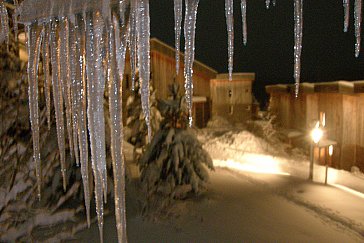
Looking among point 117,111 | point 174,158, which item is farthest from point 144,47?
point 174,158

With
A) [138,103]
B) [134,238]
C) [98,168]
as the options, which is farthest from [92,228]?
[138,103]

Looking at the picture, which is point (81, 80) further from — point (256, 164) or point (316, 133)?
point (256, 164)

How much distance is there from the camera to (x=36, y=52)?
2.41 meters

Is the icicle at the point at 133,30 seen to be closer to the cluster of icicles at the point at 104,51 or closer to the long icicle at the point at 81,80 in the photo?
the cluster of icicles at the point at 104,51

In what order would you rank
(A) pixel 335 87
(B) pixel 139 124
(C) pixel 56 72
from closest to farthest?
(C) pixel 56 72
(B) pixel 139 124
(A) pixel 335 87

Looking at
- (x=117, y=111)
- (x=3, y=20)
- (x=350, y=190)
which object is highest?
(x=3, y=20)

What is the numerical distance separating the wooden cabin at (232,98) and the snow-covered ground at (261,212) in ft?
41.7

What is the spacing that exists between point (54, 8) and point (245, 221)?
724 cm

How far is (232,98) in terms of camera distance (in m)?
26.2

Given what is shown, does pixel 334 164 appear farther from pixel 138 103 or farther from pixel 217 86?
pixel 217 86

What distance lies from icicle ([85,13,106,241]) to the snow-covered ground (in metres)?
5.12

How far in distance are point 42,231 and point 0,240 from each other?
36.8 inches

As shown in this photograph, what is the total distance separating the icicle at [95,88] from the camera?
1.89m

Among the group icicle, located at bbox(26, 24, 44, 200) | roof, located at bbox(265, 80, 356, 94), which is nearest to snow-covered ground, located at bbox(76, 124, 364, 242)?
roof, located at bbox(265, 80, 356, 94)
